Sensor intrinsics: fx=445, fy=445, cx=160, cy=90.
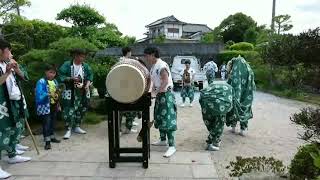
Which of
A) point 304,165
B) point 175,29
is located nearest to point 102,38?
point 304,165

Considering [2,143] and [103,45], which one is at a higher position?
[103,45]

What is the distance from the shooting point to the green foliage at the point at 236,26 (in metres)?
44.7

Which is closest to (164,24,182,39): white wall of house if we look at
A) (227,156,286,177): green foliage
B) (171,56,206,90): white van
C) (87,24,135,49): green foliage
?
(171,56,206,90): white van

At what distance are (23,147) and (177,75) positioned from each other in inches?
548

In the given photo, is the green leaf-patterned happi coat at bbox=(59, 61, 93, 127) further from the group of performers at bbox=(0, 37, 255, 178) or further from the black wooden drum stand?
the black wooden drum stand

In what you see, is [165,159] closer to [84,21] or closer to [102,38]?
[84,21]

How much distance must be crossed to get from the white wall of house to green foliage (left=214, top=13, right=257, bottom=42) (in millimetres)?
13286

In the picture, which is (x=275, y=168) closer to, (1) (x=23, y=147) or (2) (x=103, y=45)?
(1) (x=23, y=147)

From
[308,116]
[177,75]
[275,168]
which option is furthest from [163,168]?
[177,75]

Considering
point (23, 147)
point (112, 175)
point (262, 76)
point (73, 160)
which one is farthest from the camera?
point (262, 76)

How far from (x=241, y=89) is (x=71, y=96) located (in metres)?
3.27

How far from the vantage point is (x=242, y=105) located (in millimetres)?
8672

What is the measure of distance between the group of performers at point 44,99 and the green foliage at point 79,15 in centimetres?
681

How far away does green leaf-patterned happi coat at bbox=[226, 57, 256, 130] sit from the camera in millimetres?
8586
